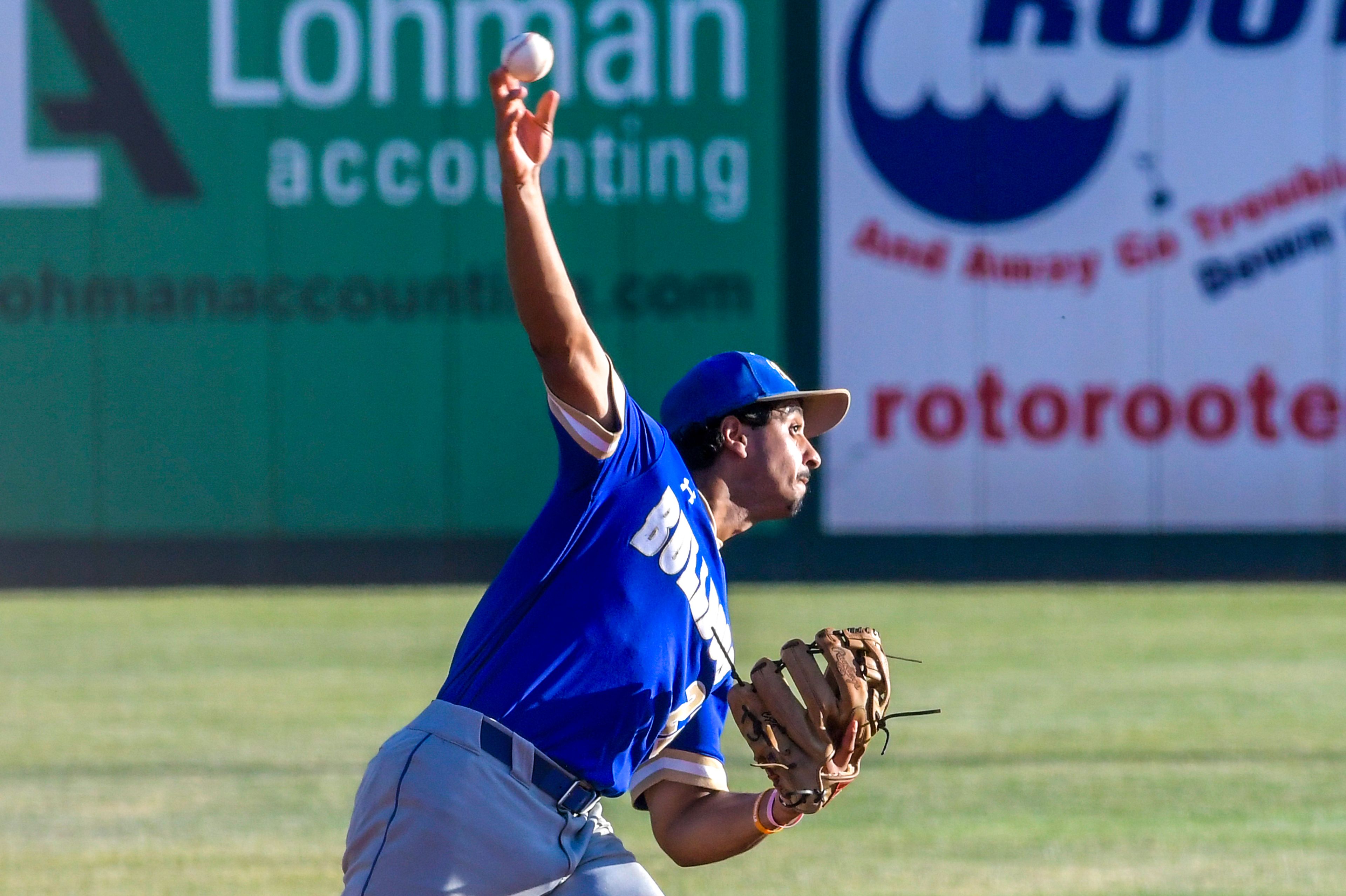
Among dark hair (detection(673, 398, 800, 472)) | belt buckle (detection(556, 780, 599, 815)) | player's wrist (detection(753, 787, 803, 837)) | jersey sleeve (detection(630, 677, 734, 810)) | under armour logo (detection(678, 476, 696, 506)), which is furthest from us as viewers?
jersey sleeve (detection(630, 677, 734, 810))

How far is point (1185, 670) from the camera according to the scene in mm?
12812

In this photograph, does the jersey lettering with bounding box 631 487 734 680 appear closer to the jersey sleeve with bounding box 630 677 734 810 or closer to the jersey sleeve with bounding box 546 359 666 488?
the jersey sleeve with bounding box 546 359 666 488

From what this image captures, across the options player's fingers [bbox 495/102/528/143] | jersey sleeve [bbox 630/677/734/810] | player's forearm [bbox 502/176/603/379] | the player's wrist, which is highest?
player's fingers [bbox 495/102/528/143]

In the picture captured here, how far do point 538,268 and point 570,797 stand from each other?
3.15 feet

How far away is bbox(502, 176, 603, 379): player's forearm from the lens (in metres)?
3.41

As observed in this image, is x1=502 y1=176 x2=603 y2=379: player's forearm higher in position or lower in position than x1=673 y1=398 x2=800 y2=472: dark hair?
higher

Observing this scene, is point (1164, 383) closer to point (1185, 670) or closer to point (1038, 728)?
point (1185, 670)

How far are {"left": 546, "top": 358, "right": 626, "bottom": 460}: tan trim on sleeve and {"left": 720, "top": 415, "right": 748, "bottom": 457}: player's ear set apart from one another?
1.33 feet

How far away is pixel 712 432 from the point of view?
400 cm

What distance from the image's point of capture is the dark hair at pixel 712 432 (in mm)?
4000

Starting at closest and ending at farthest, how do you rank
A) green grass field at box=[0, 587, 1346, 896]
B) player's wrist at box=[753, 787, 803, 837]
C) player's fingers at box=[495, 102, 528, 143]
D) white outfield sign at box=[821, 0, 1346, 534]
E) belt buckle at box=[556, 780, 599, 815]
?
player's fingers at box=[495, 102, 528, 143]
belt buckle at box=[556, 780, 599, 815]
player's wrist at box=[753, 787, 803, 837]
green grass field at box=[0, 587, 1346, 896]
white outfield sign at box=[821, 0, 1346, 534]

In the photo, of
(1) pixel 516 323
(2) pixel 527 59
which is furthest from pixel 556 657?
(1) pixel 516 323

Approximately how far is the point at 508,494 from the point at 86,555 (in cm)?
420

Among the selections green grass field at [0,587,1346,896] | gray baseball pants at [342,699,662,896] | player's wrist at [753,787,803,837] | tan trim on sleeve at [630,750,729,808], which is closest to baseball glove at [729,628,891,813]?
player's wrist at [753,787,803,837]
